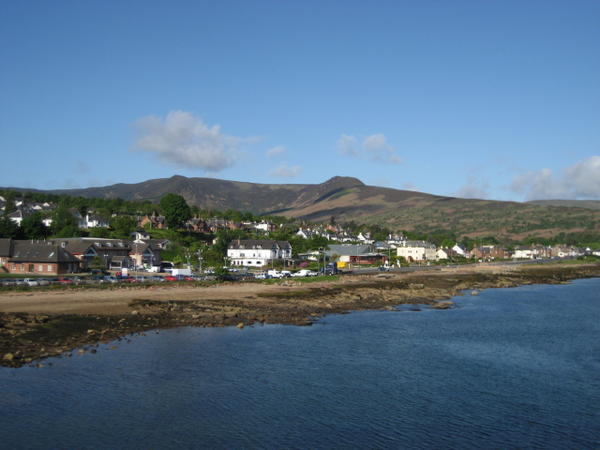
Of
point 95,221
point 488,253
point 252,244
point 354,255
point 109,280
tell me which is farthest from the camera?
point 488,253

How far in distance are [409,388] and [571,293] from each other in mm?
56542

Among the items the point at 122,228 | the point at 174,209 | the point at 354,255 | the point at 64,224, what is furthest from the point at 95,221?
the point at 354,255

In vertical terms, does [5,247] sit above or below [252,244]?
below

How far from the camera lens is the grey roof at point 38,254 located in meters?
71.4

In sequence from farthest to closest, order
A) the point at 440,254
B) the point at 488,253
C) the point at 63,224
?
1. the point at 488,253
2. the point at 440,254
3. the point at 63,224

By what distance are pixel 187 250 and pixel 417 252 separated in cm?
6700

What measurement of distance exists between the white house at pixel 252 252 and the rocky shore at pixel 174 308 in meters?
32.6

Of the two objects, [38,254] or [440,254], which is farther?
[440,254]

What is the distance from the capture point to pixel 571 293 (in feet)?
244

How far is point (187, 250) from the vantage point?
99.9 m

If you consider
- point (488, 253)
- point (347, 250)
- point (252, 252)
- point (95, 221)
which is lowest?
point (252, 252)

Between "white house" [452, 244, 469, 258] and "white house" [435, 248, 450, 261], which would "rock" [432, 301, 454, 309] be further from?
"white house" [452, 244, 469, 258]

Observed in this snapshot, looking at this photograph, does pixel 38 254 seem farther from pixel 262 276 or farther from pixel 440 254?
pixel 440 254

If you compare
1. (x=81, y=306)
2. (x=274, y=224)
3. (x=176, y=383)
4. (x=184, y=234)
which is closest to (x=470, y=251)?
(x=274, y=224)
